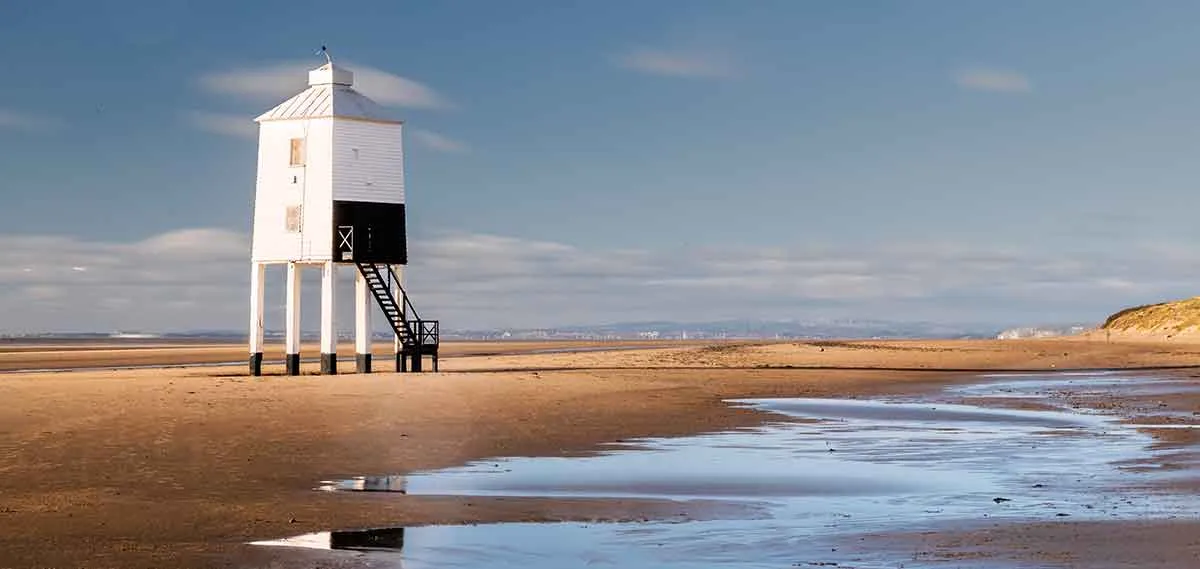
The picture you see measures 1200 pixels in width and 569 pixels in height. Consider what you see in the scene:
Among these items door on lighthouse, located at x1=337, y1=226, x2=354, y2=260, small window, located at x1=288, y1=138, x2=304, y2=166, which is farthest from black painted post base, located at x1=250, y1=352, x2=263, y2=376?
small window, located at x1=288, y1=138, x2=304, y2=166

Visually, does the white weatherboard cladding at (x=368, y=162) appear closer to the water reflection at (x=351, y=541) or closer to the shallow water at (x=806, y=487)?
the shallow water at (x=806, y=487)

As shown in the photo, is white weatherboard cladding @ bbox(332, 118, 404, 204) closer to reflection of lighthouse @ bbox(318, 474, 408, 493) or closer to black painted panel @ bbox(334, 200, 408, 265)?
black painted panel @ bbox(334, 200, 408, 265)

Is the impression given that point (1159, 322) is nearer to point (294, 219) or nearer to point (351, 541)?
point (294, 219)

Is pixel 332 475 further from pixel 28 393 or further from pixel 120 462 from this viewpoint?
pixel 28 393

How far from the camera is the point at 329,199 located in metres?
45.8

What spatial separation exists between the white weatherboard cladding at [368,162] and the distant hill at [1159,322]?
52.5 m

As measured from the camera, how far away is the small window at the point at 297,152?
46281mm

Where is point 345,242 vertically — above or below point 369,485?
above

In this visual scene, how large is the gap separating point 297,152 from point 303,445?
967 inches

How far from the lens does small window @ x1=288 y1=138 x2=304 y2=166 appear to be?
152 ft

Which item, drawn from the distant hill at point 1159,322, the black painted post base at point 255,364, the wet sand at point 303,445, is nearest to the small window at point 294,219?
the black painted post base at point 255,364

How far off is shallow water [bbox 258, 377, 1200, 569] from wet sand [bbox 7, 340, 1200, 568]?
883mm

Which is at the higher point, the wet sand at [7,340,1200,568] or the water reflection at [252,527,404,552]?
the wet sand at [7,340,1200,568]

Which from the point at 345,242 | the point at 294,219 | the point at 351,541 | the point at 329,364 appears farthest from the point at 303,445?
the point at 294,219
